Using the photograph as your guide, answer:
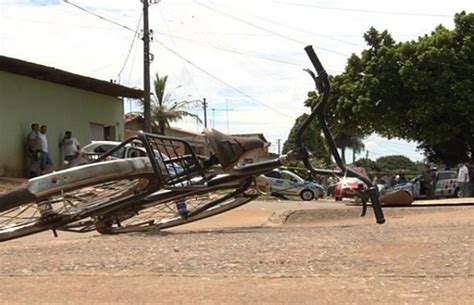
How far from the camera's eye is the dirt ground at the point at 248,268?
20.8 ft

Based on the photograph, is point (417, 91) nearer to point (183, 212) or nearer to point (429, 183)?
point (429, 183)

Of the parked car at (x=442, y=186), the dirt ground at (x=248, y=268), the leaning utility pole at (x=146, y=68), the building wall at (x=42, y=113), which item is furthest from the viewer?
the parked car at (x=442, y=186)

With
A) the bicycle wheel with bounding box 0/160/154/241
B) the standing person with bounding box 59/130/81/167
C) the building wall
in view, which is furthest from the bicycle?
the building wall

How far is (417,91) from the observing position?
33.2m

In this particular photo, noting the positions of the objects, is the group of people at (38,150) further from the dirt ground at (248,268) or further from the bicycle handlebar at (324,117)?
the bicycle handlebar at (324,117)

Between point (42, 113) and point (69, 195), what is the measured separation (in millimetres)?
19523

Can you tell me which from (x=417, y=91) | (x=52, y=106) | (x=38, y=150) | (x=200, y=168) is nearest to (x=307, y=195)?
(x=417, y=91)

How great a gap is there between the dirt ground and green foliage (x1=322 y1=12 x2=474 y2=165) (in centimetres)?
2155

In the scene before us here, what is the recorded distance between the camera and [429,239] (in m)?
9.77

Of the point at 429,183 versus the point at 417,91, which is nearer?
the point at 429,183

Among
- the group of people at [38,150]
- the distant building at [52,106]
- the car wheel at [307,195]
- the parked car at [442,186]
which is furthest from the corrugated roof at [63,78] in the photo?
the parked car at [442,186]

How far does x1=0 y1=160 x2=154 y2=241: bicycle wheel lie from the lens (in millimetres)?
3574

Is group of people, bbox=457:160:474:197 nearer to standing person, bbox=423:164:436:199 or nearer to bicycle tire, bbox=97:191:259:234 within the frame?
standing person, bbox=423:164:436:199

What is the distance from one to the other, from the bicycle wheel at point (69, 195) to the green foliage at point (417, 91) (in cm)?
2824
